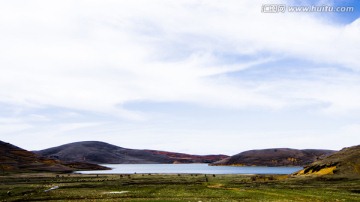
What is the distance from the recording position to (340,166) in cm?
10475

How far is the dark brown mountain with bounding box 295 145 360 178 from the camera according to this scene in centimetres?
9988

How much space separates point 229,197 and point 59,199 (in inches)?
1019

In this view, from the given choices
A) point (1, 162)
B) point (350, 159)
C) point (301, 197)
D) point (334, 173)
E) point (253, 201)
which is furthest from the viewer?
point (1, 162)

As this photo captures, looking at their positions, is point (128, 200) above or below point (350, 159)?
below

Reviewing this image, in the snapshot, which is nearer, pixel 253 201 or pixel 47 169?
pixel 253 201

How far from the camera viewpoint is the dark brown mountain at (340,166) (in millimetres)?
99875

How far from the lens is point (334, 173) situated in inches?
3984

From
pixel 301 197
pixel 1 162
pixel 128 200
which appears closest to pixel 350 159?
pixel 301 197

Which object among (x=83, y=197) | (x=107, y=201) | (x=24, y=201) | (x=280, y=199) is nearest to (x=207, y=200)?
(x=280, y=199)

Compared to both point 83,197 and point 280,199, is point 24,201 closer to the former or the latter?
point 83,197

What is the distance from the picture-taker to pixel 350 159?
10781cm

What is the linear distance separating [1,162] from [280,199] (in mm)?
168954

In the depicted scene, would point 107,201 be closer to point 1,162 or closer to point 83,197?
point 83,197

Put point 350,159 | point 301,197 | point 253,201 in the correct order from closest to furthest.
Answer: point 253,201 < point 301,197 < point 350,159
